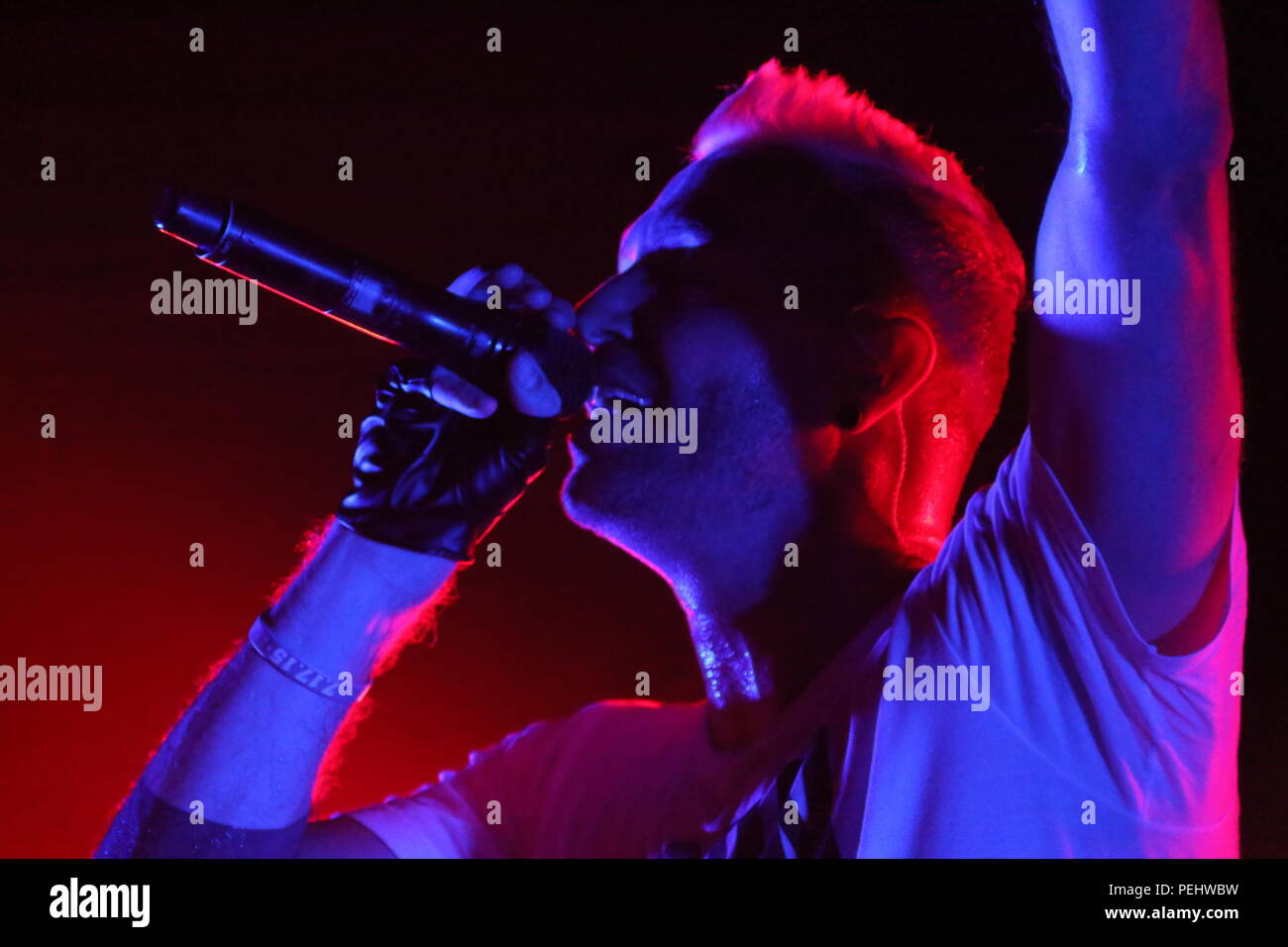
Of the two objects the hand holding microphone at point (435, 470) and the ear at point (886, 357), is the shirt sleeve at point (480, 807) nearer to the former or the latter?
the hand holding microphone at point (435, 470)

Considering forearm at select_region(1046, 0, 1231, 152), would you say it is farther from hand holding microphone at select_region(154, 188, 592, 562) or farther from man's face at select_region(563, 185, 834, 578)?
hand holding microphone at select_region(154, 188, 592, 562)

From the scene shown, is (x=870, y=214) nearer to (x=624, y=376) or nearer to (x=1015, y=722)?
(x=624, y=376)

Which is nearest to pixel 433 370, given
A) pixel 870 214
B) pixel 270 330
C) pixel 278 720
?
pixel 278 720

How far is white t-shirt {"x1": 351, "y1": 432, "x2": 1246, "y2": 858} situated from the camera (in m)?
1.13

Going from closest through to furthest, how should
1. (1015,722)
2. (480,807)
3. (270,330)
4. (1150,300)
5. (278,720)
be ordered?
1. (1150,300)
2. (1015,722)
3. (278,720)
4. (480,807)
5. (270,330)

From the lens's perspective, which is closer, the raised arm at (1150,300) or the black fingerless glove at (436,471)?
the raised arm at (1150,300)

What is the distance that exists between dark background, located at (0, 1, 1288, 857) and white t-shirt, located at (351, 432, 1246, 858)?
68cm

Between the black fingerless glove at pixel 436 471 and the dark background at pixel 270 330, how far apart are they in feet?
1.89

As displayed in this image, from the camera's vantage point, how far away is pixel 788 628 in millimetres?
1431

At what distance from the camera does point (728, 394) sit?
4.74ft

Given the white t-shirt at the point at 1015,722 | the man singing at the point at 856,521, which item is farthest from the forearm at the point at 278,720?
the white t-shirt at the point at 1015,722

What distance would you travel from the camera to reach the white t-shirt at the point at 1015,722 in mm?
1134

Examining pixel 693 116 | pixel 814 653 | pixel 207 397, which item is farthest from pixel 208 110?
pixel 814 653

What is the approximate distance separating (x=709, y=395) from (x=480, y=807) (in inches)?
26.0
